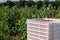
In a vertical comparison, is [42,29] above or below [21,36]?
above

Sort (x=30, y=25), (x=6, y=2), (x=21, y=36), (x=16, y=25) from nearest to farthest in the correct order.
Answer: (x=30, y=25) < (x=21, y=36) < (x=16, y=25) < (x=6, y=2)

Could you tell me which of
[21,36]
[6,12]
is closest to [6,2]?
[6,12]

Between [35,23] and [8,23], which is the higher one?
[35,23]

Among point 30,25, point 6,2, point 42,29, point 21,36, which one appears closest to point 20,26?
point 21,36

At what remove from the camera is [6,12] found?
10203 millimetres

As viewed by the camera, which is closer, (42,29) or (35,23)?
(42,29)

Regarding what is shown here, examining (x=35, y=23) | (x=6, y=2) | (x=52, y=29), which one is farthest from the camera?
(x=6, y=2)

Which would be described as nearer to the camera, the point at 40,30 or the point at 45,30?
the point at 45,30

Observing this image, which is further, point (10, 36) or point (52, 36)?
point (10, 36)

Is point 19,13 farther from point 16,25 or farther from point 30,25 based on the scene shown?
point 30,25

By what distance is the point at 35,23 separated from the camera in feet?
18.9

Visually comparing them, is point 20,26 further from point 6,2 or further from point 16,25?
point 6,2

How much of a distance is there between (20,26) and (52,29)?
413cm

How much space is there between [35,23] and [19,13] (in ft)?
14.4
